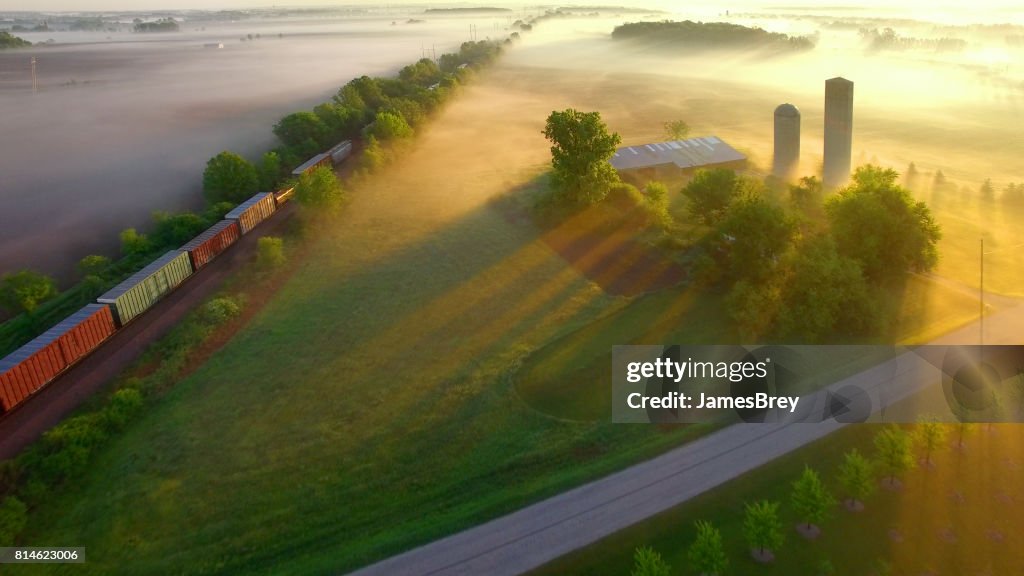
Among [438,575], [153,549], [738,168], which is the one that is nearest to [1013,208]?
[738,168]

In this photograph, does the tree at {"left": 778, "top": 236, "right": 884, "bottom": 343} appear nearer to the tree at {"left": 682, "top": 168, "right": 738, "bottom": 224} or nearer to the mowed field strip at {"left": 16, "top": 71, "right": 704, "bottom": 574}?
the mowed field strip at {"left": 16, "top": 71, "right": 704, "bottom": 574}

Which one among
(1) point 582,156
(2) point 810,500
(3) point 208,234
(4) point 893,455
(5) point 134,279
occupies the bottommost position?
(2) point 810,500

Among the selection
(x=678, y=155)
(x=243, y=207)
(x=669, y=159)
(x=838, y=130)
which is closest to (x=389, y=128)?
(x=243, y=207)

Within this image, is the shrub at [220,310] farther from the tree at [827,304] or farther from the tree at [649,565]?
the tree at [827,304]

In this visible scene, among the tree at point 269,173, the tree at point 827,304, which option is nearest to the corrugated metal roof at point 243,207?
the tree at point 269,173

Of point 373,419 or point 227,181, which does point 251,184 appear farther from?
point 373,419

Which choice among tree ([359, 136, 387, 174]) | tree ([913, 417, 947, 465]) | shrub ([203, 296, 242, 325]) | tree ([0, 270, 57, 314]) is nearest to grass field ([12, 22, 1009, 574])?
shrub ([203, 296, 242, 325])
